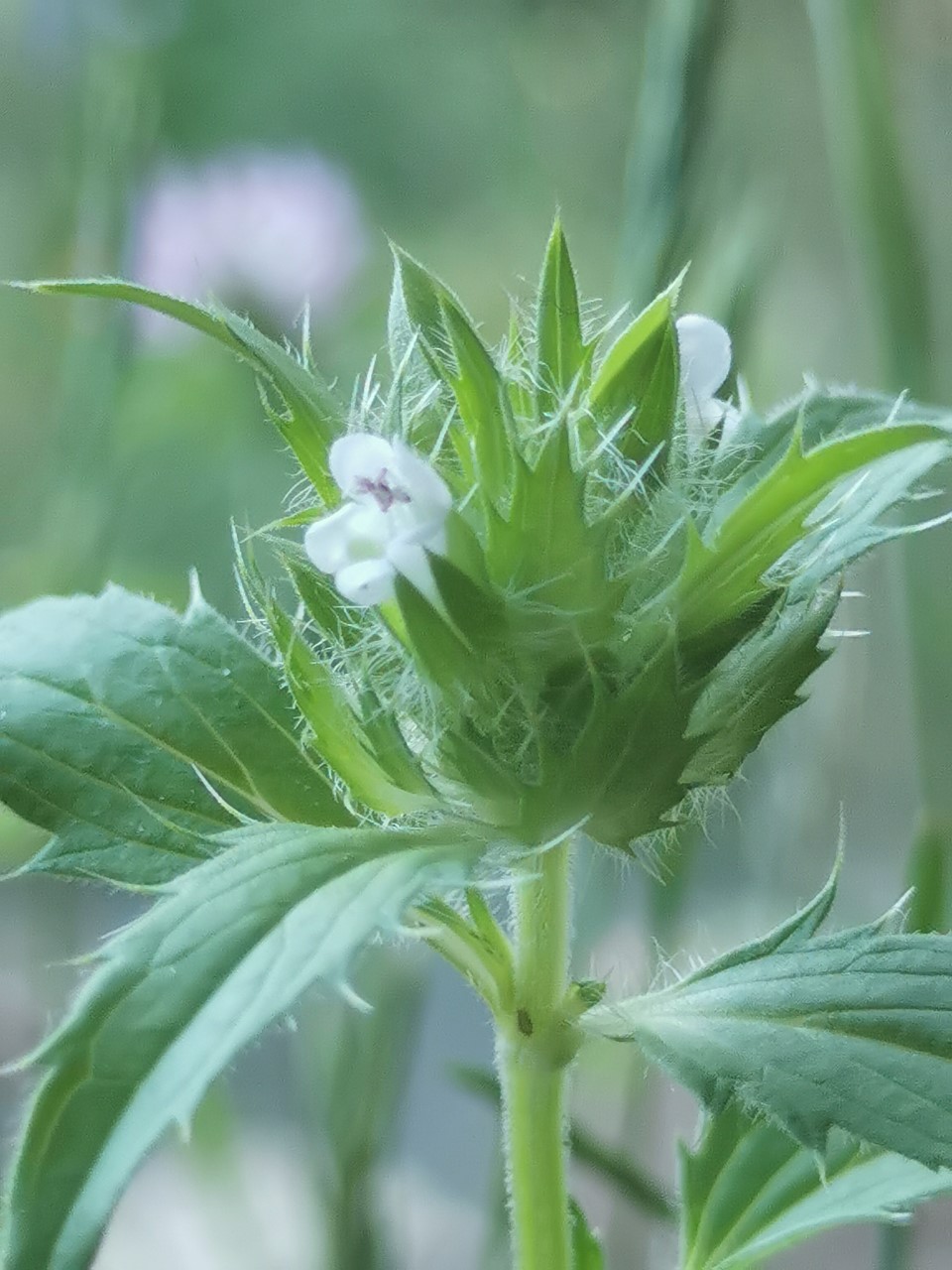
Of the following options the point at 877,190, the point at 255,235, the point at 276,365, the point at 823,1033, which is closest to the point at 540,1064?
the point at 823,1033

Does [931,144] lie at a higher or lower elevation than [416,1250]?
higher

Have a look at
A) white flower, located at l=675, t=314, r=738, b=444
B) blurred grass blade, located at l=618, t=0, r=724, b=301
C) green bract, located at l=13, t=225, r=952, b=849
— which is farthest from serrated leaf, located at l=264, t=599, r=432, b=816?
blurred grass blade, located at l=618, t=0, r=724, b=301

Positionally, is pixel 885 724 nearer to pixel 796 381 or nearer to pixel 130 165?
pixel 796 381

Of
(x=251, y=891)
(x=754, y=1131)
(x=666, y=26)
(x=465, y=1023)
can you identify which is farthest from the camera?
(x=465, y=1023)

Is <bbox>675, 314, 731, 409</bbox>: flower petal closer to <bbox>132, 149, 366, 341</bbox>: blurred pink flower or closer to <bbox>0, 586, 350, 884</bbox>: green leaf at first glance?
<bbox>0, 586, 350, 884</bbox>: green leaf

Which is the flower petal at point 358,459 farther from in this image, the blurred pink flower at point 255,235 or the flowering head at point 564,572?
the blurred pink flower at point 255,235

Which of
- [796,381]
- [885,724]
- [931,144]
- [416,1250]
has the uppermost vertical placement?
[931,144]

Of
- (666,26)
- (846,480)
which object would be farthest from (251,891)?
(666,26)
